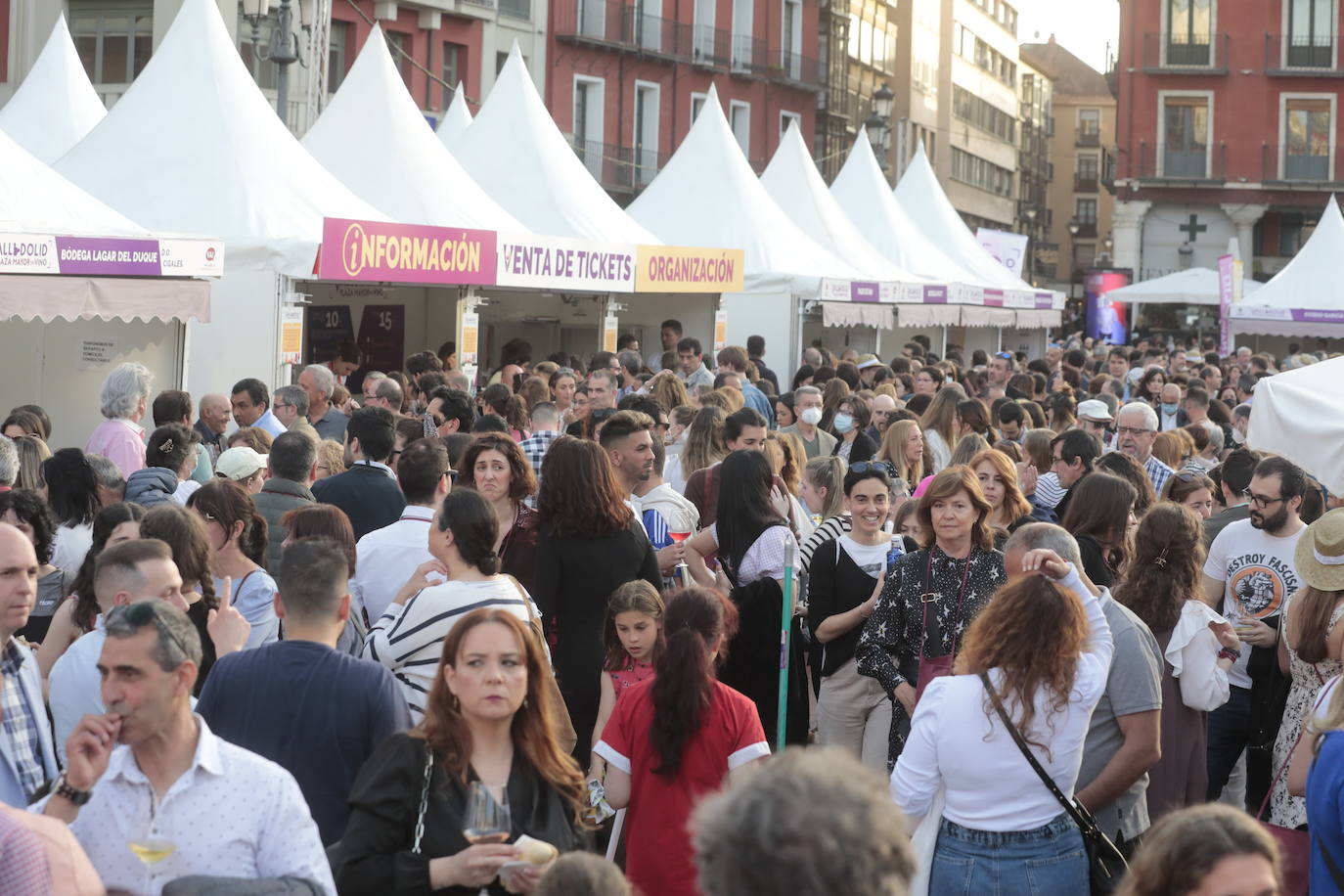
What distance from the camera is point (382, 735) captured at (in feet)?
13.6

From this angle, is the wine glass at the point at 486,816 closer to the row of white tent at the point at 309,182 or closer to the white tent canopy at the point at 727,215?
the row of white tent at the point at 309,182

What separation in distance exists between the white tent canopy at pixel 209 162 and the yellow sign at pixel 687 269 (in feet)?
13.9

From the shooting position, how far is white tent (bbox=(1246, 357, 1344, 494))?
6652 millimetres

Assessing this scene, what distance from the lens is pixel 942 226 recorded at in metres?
31.8

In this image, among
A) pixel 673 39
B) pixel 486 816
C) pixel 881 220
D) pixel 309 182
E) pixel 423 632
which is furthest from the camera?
pixel 673 39

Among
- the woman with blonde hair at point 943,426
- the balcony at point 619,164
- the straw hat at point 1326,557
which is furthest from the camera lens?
the balcony at point 619,164

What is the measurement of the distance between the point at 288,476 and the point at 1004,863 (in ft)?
12.9

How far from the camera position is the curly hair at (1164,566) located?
5.83 metres

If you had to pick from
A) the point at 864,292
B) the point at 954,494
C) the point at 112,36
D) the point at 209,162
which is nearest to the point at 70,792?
the point at 954,494

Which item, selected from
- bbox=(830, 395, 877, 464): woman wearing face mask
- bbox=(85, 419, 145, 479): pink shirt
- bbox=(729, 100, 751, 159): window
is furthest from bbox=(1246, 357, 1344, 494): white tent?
bbox=(729, 100, 751, 159): window

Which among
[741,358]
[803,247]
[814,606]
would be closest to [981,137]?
[803,247]

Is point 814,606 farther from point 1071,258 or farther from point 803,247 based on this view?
point 1071,258

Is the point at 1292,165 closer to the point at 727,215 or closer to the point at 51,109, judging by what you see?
the point at 727,215

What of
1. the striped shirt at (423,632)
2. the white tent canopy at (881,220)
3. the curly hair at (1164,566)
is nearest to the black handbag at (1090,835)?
the curly hair at (1164,566)
